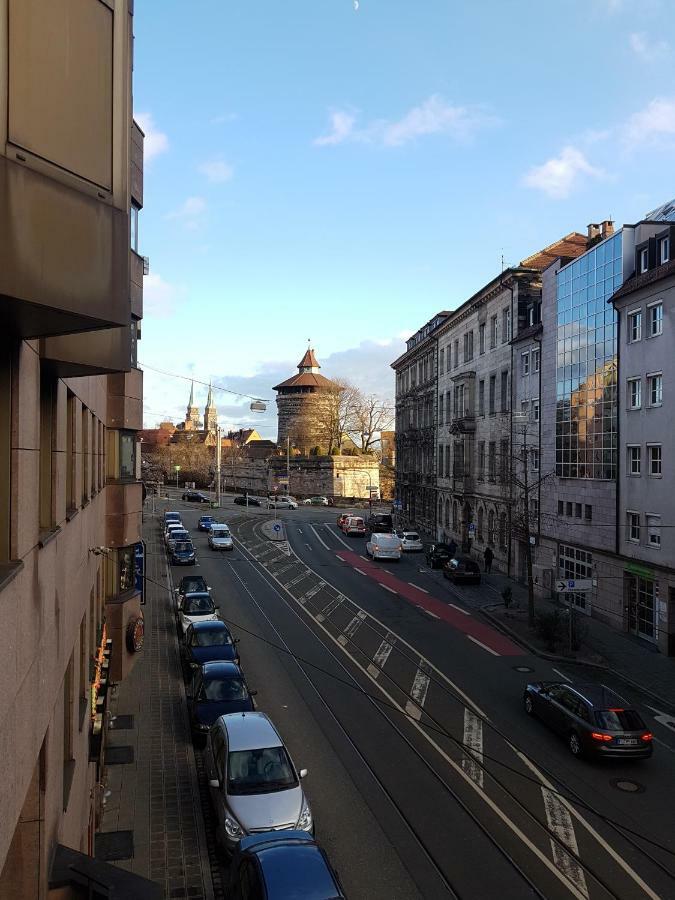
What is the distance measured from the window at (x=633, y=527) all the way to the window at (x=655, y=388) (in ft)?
14.8

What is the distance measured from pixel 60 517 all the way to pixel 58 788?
2788 millimetres

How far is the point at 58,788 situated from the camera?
725 centimetres

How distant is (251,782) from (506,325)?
1388 inches

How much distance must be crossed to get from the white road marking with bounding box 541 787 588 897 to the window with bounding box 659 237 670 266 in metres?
21.0

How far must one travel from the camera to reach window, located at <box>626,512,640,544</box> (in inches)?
1093

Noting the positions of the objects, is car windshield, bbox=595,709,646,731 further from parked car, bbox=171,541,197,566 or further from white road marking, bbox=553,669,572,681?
parked car, bbox=171,541,197,566

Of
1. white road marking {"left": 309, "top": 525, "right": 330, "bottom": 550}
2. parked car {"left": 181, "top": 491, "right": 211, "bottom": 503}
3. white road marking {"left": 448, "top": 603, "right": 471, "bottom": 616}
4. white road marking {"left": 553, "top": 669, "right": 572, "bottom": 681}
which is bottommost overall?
white road marking {"left": 553, "top": 669, "right": 572, "bottom": 681}

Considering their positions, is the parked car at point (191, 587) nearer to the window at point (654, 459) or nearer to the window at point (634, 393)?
the window at point (654, 459)

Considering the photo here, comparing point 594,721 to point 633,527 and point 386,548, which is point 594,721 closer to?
point 633,527

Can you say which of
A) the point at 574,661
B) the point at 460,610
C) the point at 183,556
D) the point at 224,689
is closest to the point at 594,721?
the point at 224,689

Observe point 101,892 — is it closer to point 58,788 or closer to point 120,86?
point 58,788

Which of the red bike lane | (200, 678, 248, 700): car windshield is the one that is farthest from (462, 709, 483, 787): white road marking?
the red bike lane

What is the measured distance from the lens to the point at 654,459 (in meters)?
27.0

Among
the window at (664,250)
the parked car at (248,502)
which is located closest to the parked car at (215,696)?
the window at (664,250)
